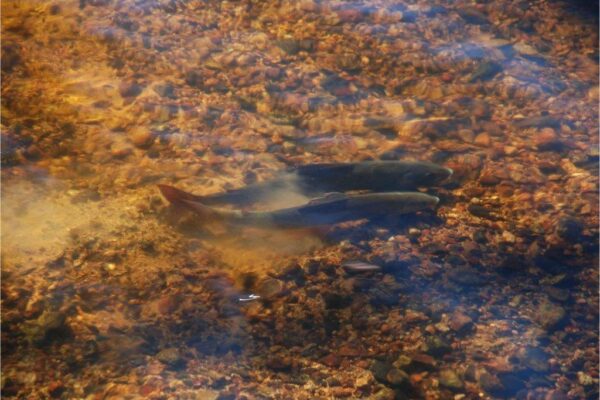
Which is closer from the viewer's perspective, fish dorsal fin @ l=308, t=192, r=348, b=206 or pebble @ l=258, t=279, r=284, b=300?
pebble @ l=258, t=279, r=284, b=300

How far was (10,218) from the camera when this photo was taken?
13.3 ft

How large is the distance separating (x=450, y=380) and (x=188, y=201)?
2.24 meters

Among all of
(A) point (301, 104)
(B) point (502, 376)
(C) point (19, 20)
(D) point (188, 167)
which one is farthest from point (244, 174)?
(C) point (19, 20)

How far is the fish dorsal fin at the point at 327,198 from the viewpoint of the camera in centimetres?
412

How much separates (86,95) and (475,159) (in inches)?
150

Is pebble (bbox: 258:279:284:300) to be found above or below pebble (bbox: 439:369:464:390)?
above

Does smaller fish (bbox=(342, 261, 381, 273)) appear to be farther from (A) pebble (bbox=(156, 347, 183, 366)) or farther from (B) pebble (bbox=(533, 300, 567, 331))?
(A) pebble (bbox=(156, 347, 183, 366))

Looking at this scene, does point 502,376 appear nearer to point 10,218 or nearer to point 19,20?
point 10,218

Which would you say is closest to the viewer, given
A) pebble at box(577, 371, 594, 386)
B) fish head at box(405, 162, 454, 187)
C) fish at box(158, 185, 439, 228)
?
pebble at box(577, 371, 594, 386)

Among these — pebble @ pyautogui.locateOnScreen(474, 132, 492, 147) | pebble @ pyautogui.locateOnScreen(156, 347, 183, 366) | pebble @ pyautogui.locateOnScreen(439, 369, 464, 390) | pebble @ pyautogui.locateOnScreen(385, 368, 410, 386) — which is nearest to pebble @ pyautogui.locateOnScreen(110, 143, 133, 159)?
pebble @ pyautogui.locateOnScreen(156, 347, 183, 366)

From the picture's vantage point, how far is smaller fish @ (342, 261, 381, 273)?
409cm

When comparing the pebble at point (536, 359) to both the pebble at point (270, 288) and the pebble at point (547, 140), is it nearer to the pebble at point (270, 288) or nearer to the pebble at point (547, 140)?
the pebble at point (270, 288)

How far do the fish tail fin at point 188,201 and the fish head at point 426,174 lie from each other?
5.58 ft

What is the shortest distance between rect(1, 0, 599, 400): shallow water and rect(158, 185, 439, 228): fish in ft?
0.30
